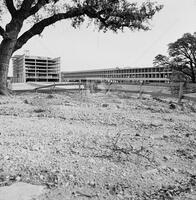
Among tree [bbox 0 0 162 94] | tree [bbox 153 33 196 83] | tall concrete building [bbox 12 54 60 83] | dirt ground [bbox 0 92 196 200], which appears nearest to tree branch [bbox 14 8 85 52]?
tree [bbox 0 0 162 94]

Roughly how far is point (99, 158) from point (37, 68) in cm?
9664

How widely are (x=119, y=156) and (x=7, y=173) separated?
4.49ft

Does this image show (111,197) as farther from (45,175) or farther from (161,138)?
(161,138)

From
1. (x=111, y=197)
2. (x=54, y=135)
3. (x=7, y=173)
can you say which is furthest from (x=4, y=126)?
(x=111, y=197)

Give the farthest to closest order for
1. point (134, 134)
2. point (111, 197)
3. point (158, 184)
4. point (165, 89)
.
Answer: point (165, 89), point (134, 134), point (158, 184), point (111, 197)

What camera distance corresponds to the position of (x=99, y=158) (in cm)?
242

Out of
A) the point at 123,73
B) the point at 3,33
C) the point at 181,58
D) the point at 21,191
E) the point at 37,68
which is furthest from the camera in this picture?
the point at 123,73

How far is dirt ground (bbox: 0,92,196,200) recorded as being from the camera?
1.85m

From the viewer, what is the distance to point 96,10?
8.52 metres

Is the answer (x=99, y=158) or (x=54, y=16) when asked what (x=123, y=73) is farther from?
(x=99, y=158)

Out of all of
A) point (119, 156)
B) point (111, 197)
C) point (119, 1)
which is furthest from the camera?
point (119, 1)

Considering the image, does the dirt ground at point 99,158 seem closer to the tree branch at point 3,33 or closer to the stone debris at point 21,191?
the stone debris at point 21,191

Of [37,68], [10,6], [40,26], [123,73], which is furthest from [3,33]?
[123,73]

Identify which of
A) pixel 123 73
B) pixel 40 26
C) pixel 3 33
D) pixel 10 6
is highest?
pixel 123 73
